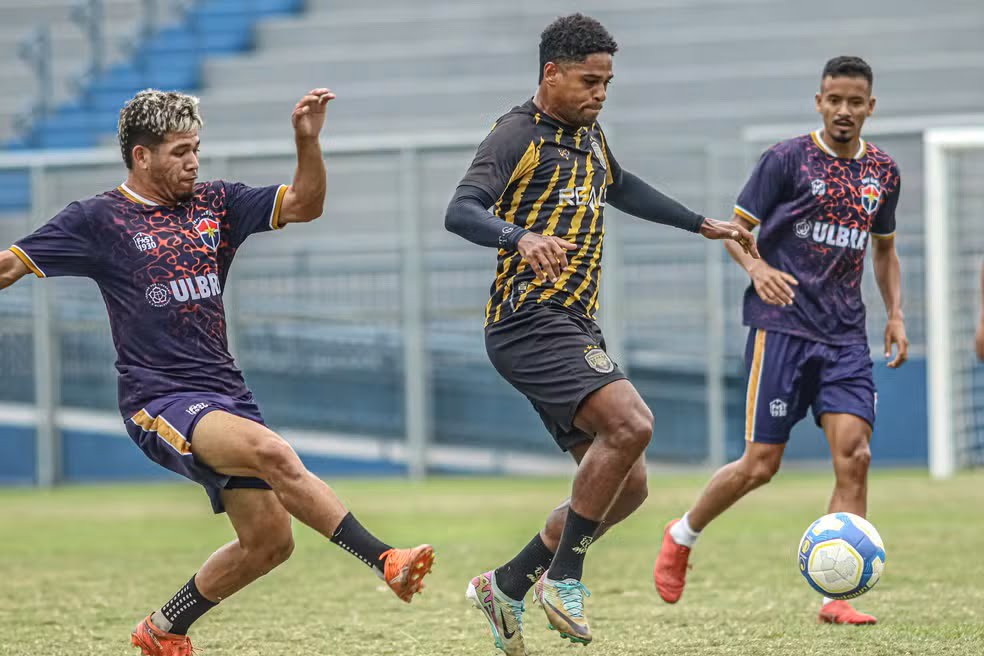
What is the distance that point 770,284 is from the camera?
5801 millimetres

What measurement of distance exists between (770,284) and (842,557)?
1037mm

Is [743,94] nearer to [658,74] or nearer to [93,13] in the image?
[658,74]

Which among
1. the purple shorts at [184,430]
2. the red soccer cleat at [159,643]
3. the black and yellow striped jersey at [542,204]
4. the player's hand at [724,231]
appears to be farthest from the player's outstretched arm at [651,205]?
the red soccer cleat at [159,643]

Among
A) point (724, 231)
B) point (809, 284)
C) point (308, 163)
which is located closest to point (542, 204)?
point (724, 231)

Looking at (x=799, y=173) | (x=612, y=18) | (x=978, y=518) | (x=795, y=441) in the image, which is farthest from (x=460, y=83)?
(x=799, y=173)

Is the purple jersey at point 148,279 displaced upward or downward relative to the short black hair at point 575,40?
downward

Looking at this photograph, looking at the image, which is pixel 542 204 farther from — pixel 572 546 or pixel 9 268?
pixel 9 268

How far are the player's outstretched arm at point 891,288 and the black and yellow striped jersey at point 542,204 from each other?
183 centimetres

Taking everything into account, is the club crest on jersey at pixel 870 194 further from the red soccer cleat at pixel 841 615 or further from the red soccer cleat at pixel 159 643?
the red soccer cleat at pixel 159 643

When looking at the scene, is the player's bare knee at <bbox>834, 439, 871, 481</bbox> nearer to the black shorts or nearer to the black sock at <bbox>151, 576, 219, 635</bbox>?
the black shorts

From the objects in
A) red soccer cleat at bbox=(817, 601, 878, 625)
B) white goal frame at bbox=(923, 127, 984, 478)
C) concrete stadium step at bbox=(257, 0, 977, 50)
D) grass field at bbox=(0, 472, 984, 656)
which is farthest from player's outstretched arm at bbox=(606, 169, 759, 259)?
concrete stadium step at bbox=(257, 0, 977, 50)

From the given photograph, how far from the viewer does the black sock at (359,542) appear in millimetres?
4641

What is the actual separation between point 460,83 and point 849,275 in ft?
39.9

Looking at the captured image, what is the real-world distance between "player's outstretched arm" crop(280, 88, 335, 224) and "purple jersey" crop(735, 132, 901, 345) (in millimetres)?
2077
